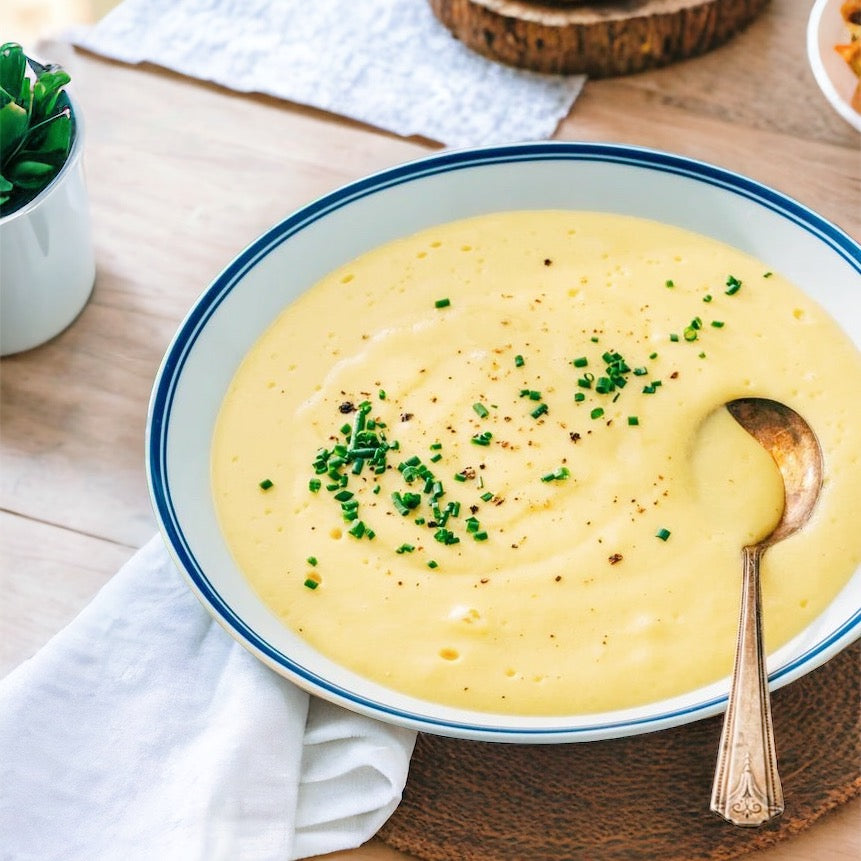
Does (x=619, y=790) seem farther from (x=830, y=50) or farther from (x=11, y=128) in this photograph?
(x=830, y=50)

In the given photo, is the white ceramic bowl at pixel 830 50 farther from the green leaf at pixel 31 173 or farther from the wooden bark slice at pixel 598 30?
the green leaf at pixel 31 173

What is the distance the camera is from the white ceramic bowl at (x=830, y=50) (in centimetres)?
203

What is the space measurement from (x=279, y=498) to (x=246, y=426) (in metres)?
0.15

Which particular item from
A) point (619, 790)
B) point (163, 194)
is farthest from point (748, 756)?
point (163, 194)

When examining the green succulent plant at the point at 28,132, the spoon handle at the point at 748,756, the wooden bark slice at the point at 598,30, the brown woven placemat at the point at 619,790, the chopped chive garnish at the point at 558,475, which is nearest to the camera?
the spoon handle at the point at 748,756

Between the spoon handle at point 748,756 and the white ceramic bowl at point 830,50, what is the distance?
3.89 ft

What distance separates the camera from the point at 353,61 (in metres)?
2.37

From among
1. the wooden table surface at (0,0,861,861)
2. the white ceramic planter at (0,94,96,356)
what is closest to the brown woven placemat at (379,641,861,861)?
the wooden table surface at (0,0,861,861)

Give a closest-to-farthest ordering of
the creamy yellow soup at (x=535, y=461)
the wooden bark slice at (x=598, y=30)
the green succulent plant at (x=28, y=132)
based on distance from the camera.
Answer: the creamy yellow soup at (x=535, y=461)
the green succulent plant at (x=28, y=132)
the wooden bark slice at (x=598, y=30)

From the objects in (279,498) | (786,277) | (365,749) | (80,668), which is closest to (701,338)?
(786,277)

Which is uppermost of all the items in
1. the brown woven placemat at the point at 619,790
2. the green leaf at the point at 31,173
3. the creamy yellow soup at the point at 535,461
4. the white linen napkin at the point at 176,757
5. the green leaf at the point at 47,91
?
the green leaf at the point at 47,91

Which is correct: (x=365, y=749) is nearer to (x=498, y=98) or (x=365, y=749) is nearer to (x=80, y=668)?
(x=80, y=668)

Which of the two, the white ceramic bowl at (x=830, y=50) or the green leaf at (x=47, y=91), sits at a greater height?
the white ceramic bowl at (x=830, y=50)

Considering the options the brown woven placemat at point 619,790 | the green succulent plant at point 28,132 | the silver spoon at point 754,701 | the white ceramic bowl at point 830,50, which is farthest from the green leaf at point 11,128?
the white ceramic bowl at point 830,50
